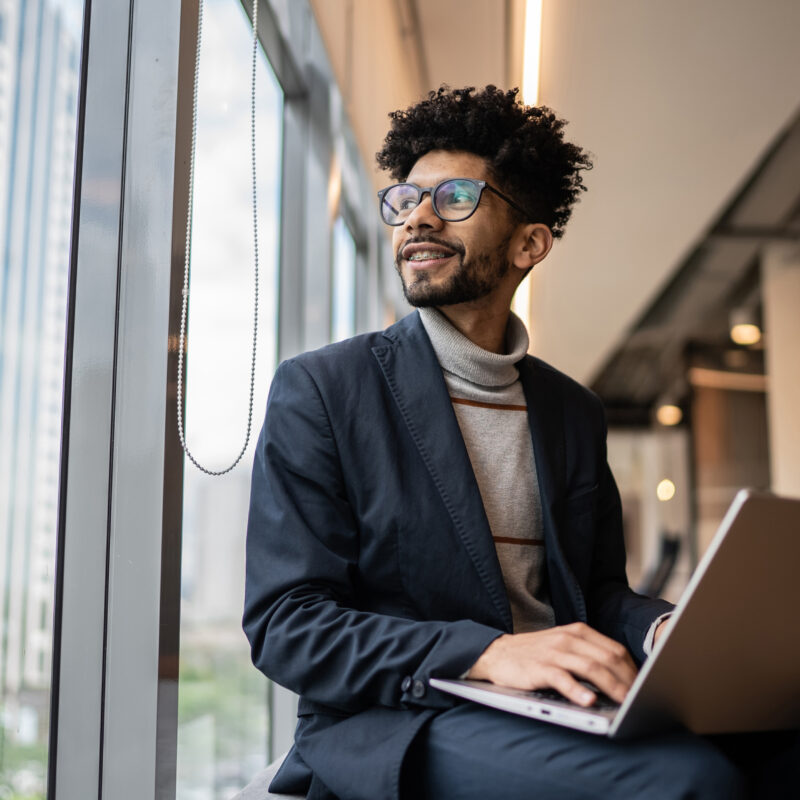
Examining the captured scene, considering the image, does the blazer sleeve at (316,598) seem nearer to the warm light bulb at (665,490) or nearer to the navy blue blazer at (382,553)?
the navy blue blazer at (382,553)

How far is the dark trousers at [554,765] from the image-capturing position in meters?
1.06

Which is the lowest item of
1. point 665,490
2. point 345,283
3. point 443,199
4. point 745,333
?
point 665,490

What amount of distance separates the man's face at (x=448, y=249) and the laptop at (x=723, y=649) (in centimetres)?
84

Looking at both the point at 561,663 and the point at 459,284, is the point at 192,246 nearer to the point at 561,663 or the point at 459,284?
the point at 459,284

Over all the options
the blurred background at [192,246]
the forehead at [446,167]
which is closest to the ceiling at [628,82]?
the blurred background at [192,246]

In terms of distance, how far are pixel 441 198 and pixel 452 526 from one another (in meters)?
0.68

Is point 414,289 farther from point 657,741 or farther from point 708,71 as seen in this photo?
point 708,71

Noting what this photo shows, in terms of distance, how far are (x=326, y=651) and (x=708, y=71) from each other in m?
4.08

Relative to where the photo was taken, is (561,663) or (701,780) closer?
(701,780)

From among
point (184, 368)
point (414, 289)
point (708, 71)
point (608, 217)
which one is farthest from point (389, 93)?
point (608, 217)

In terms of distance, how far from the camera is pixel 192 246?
81.8 inches

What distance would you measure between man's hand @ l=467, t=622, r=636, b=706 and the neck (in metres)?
0.78

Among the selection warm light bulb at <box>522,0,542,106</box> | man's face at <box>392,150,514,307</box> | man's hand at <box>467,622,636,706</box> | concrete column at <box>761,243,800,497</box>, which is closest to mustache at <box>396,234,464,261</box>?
man's face at <box>392,150,514,307</box>

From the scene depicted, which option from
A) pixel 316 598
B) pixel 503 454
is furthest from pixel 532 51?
pixel 316 598
